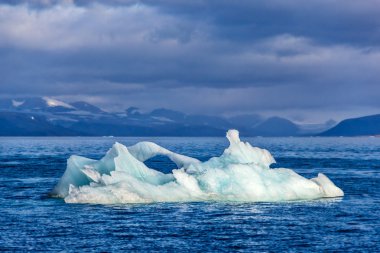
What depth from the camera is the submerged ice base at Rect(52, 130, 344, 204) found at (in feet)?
146

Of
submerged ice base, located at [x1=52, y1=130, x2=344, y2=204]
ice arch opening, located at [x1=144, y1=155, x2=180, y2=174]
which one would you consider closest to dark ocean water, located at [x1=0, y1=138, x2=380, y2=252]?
submerged ice base, located at [x1=52, y1=130, x2=344, y2=204]

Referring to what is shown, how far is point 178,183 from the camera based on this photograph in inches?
1805

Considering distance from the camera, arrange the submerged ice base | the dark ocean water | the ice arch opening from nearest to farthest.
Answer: the dark ocean water, the submerged ice base, the ice arch opening

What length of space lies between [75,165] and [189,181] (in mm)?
8035

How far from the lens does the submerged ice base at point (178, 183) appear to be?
4444 cm

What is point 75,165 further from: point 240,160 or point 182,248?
point 182,248

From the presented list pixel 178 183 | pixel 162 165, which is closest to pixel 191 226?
pixel 178 183

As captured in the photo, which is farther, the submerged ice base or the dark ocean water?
the submerged ice base

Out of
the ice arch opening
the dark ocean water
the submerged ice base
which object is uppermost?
the submerged ice base

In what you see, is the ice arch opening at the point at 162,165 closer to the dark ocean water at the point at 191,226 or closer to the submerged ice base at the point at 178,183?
the submerged ice base at the point at 178,183

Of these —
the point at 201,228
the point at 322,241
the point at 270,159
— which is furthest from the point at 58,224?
the point at 270,159

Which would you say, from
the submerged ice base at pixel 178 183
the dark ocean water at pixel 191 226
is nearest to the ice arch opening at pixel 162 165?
the submerged ice base at pixel 178 183

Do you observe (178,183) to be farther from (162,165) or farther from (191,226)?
(162,165)

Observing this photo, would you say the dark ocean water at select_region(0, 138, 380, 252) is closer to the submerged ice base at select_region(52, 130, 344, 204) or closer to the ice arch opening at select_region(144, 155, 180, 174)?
the submerged ice base at select_region(52, 130, 344, 204)
